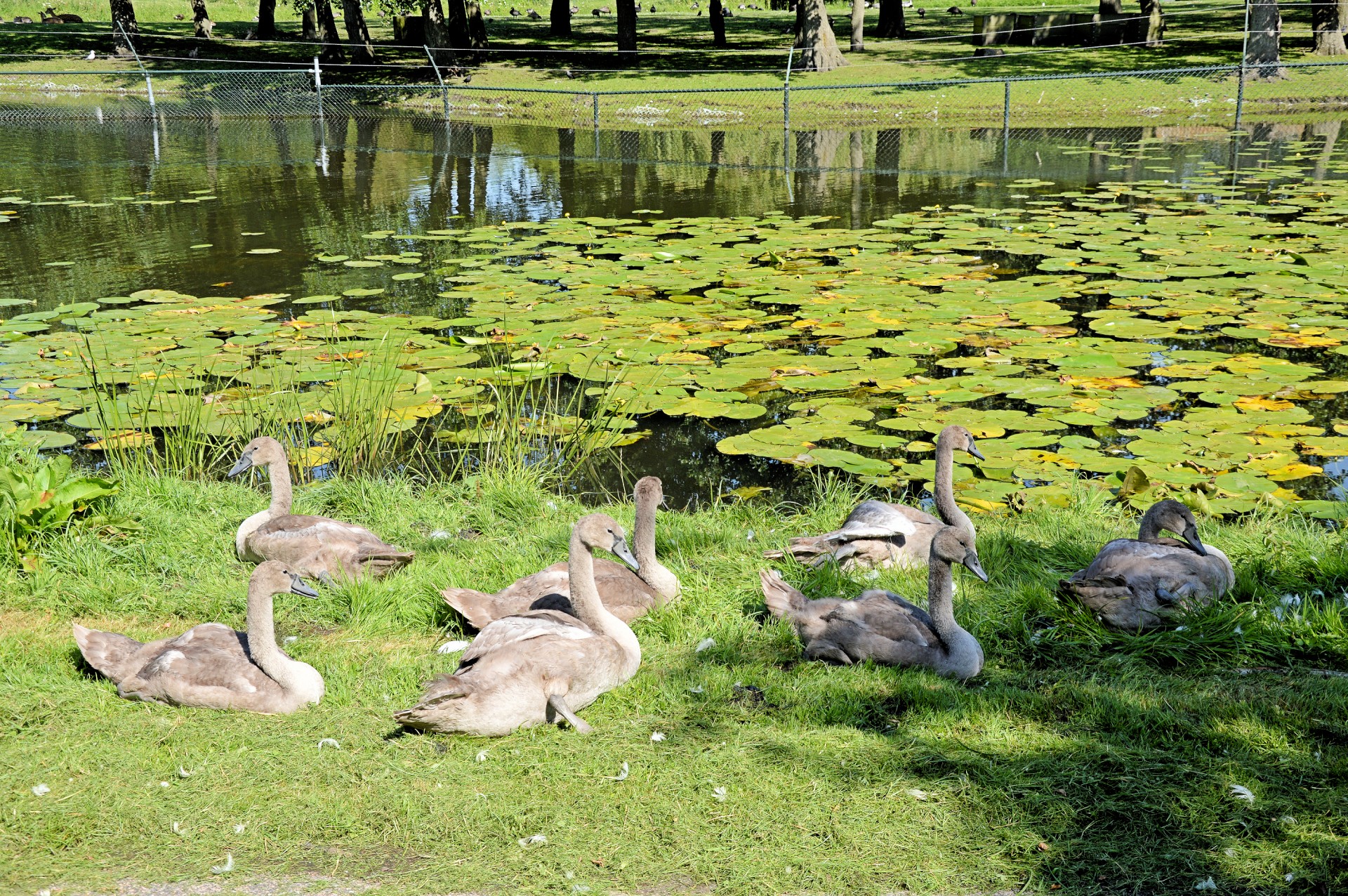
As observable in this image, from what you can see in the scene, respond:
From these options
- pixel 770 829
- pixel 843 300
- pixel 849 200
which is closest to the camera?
pixel 770 829

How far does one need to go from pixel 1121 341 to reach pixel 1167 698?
508 centimetres

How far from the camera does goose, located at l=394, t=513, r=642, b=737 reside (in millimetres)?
4035

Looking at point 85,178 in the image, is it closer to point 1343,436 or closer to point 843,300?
point 843,300

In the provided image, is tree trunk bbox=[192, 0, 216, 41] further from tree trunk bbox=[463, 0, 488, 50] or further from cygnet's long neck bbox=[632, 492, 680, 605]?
cygnet's long neck bbox=[632, 492, 680, 605]

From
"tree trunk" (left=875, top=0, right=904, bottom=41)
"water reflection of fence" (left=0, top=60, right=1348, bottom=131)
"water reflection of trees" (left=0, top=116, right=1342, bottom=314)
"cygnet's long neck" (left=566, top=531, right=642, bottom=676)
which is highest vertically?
"tree trunk" (left=875, top=0, right=904, bottom=41)

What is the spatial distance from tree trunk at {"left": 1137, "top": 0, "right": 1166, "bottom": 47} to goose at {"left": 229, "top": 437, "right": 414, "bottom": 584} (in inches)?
1242

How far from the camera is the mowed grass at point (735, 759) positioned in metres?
3.44

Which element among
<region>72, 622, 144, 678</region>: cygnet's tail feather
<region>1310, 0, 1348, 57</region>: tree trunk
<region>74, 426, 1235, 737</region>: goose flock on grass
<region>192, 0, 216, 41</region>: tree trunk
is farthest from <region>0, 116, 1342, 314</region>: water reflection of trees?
<region>192, 0, 216, 41</region>: tree trunk

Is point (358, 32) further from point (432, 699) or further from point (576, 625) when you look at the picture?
point (432, 699)

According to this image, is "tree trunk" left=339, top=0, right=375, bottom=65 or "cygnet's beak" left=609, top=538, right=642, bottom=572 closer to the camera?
"cygnet's beak" left=609, top=538, right=642, bottom=572

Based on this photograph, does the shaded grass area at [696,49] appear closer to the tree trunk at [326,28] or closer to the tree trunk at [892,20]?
the tree trunk at [892,20]

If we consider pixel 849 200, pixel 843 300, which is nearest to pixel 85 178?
pixel 849 200

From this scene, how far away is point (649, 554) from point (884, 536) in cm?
112

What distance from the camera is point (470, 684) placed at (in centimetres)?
403
